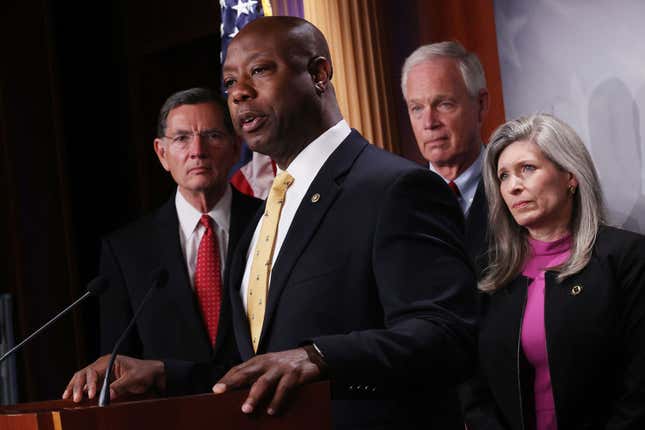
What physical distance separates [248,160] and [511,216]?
174 centimetres

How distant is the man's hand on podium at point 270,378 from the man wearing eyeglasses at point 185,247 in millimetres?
1431

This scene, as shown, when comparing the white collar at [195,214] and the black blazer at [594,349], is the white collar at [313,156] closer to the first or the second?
the black blazer at [594,349]

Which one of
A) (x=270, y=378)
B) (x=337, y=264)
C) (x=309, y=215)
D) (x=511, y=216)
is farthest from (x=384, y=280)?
(x=511, y=216)

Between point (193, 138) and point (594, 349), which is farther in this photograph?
point (193, 138)

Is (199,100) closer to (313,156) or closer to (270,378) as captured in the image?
(313,156)

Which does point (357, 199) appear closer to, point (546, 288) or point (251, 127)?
point (251, 127)

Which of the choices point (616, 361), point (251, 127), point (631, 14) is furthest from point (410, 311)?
point (631, 14)

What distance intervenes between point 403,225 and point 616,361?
3.68ft

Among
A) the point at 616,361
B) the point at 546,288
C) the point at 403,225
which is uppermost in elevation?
the point at 403,225

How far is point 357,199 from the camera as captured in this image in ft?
6.29

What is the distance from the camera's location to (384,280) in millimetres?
1806

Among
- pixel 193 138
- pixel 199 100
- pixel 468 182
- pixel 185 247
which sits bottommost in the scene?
pixel 185 247

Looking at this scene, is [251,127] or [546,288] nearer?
[251,127]

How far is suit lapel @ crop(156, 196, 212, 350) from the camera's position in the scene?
3.09 m
